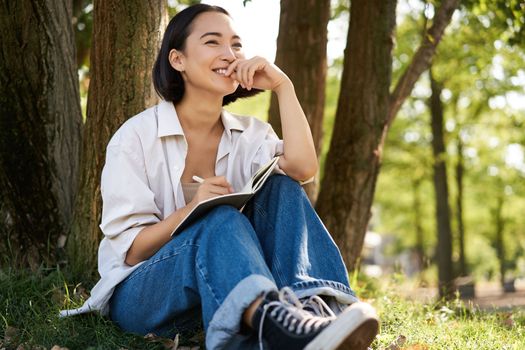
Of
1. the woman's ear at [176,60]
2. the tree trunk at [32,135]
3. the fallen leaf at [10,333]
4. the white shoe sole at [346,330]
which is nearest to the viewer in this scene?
the white shoe sole at [346,330]

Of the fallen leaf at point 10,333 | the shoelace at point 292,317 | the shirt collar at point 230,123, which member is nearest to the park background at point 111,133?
the fallen leaf at point 10,333

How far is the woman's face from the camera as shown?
10.9 ft

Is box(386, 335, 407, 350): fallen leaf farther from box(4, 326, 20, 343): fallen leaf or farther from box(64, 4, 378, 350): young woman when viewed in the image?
box(4, 326, 20, 343): fallen leaf

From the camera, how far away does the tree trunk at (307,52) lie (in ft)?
20.3

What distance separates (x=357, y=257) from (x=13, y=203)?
2.96m

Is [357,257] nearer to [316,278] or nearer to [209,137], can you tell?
[209,137]

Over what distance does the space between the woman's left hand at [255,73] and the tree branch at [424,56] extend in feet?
9.42

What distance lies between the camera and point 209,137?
3502 millimetres

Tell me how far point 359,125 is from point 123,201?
3339 mm

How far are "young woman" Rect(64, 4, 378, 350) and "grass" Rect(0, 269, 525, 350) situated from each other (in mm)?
97

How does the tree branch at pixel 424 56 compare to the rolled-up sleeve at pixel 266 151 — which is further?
the tree branch at pixel 424 56

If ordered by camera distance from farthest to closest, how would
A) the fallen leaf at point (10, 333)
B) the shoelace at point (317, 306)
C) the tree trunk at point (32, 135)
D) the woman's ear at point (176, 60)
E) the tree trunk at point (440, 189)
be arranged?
the tree trunk at point (440, 189) → the tree trunk at point (32, 135) → the woman's ear at point (176, 60) → the fallen leaf at point (10, 333) → the shoelace at point (317, 306)

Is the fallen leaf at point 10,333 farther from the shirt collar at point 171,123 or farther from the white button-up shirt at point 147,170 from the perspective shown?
the shirt collar at point 171,123

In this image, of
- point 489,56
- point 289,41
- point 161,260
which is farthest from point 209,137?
point 489,56
